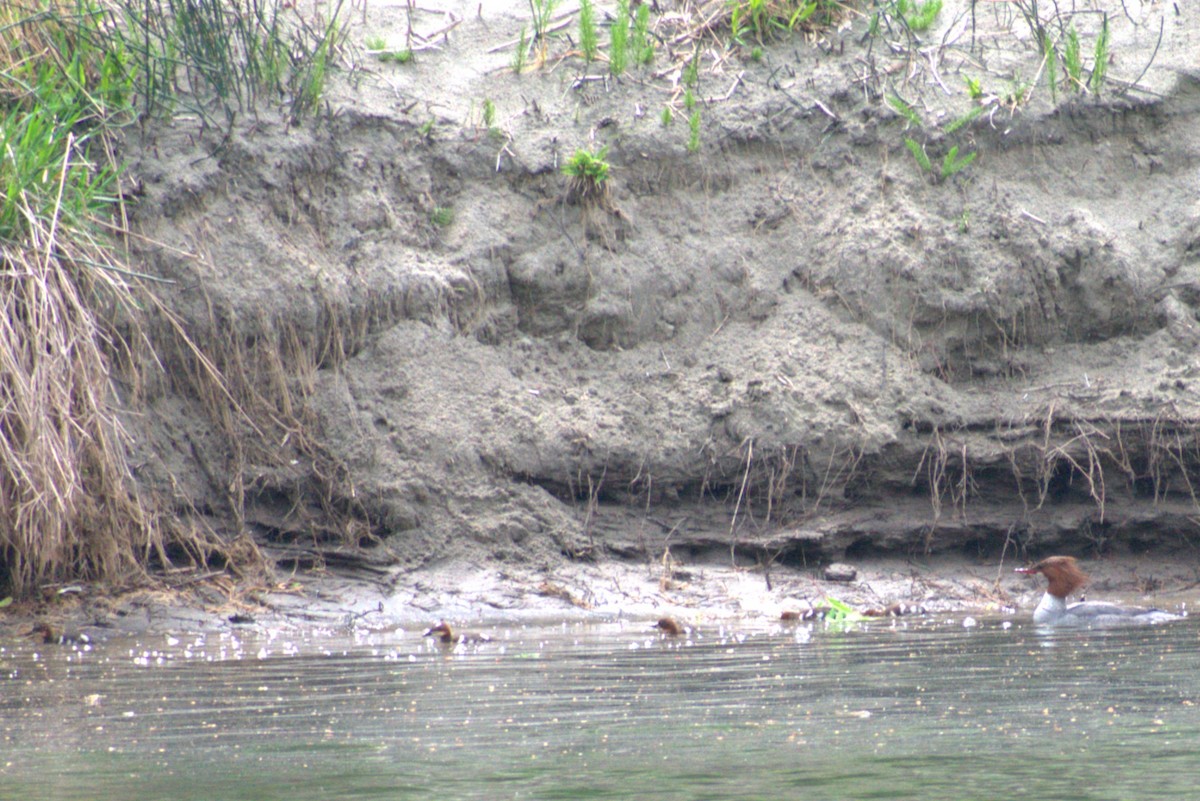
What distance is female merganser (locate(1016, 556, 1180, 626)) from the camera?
762cm

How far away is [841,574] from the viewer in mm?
8898

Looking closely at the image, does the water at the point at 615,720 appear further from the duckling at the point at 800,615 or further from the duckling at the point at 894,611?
the duckling at the point at 894,611

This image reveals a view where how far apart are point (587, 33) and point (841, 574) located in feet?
13.6

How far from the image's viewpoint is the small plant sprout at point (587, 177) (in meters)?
9.45

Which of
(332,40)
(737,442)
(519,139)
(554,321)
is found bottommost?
(737,442)

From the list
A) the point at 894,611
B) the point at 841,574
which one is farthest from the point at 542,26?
the point at 894,611

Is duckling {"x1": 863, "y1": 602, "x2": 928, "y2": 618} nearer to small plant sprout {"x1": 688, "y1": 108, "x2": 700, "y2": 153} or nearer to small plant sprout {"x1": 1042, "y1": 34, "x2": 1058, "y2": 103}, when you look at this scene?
small plant sprout {"x1": 688, "y1": 108, "x2": 700, "y2": 153}

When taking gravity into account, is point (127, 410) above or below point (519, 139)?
below

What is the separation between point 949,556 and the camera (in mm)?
9312

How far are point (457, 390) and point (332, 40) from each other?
2480mm

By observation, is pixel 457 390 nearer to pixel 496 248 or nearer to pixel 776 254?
pixel 496 248

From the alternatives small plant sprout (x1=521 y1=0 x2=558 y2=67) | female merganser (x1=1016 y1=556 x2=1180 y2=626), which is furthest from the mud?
female merganser (x1=1016 y1=556 x2=1180 y2=626)

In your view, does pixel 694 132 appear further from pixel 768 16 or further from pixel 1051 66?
pixel 1051 66

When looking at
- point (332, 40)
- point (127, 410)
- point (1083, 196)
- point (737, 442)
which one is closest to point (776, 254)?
point (737, 442)
